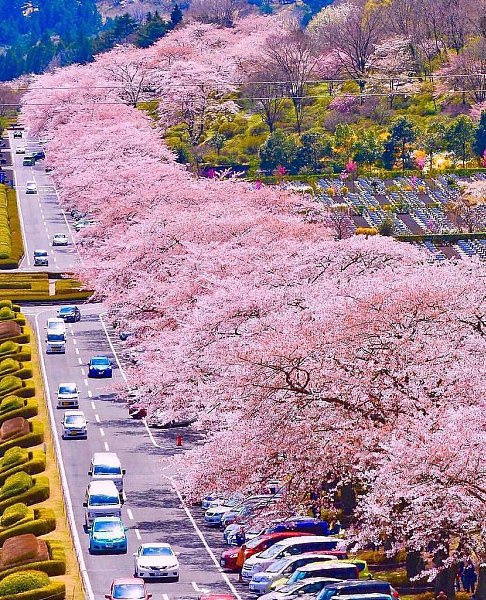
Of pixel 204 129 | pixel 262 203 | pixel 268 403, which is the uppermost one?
pixel 268 403

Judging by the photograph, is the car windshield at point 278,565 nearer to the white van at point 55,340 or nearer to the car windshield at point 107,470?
the car windshield at point 107,470

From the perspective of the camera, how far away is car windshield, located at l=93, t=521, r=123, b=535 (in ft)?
177

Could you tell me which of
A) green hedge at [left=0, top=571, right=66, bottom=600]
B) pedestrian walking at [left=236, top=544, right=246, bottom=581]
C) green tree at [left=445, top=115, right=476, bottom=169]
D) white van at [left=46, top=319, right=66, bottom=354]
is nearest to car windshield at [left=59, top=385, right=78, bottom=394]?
white van at [left=46, top=319, right=66, bottom=354]

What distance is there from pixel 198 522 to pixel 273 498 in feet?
24.6

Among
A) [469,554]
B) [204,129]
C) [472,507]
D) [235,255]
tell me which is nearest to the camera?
[472,507]

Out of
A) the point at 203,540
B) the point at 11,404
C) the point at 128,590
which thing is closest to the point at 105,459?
the point at 203,540

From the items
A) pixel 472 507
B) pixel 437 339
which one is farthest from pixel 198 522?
pixel 472 507

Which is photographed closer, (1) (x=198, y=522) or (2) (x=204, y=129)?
(1) (x=198, y=522)

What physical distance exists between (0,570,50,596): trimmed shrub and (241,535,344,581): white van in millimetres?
6182

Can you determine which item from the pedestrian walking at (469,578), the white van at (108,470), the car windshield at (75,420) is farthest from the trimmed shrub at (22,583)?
the car windshield at (75,420)

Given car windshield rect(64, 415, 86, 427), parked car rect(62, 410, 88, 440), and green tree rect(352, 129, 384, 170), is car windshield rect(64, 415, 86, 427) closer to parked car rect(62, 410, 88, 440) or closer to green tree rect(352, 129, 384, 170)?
parked car rect(62, 410, 88, 440)

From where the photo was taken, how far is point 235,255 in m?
74.8

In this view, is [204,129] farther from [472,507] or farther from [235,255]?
[472,507]

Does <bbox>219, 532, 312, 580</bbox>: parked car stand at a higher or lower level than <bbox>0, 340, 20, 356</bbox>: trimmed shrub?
higher
